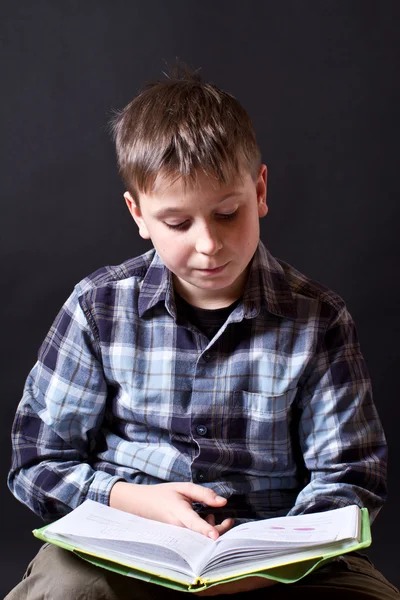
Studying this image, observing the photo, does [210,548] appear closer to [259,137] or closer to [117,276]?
[117,276]

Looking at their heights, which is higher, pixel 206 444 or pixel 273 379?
pixel 273 379

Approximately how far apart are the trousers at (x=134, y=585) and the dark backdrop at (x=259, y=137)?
78 cm

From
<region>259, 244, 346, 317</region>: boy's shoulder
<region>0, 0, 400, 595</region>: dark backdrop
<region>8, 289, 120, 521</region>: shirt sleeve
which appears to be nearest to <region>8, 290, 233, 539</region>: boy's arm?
<region>8, 289, 120, 521</region>: shirt sleeve

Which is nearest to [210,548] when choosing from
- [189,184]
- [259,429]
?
[259,429]

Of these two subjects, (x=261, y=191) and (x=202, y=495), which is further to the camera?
(x=261, y=191)

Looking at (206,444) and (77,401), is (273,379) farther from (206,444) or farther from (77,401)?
(77,401)

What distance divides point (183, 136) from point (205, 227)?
0.52 ft

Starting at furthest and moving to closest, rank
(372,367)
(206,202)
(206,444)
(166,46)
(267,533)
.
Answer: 1. (372,367)
2. (166,46)
3. (206,444)
4. (206,202)
5. (267,533)

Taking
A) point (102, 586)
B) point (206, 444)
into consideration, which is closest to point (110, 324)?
point (206, 444)

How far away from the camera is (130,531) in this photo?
1.29m

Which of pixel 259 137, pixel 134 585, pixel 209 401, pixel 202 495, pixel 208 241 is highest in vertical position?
pixel 259 137

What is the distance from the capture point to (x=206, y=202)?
4.72 ft

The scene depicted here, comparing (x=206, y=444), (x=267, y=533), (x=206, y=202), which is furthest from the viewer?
(x=206, y=444)

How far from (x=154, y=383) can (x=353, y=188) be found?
95 cm
